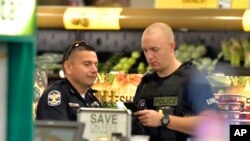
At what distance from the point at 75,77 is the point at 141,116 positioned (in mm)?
599

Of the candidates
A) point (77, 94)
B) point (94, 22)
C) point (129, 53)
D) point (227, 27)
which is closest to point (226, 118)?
point (77, 94)

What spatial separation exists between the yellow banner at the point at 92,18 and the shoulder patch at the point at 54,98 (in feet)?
5.98

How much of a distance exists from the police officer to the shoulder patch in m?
0.45

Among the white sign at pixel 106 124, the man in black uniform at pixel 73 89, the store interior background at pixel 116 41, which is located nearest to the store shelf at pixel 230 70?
the store interior background at pixel 116 41

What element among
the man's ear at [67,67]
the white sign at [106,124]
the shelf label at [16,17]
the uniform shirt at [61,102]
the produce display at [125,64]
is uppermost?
the produce display at [125,64]

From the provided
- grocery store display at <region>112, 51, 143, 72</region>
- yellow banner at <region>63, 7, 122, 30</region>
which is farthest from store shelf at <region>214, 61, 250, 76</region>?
yellow banner at <region>63, 7, 122, 30</region>

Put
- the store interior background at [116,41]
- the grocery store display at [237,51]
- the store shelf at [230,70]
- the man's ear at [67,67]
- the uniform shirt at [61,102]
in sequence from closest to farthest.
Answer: the uniform shirt at [61,102] → the man's ear at [67,67] → the store shelf at [230,70] → the grocery store display at [237,51] → the store interior background at [116,41]

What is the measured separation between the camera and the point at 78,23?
225 inches

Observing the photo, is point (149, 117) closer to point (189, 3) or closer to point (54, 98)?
point (54, 98)

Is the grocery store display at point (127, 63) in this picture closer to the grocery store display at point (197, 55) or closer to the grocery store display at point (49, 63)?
the grocery store display at point (197, 55)

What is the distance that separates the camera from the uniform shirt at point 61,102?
3.68 metres

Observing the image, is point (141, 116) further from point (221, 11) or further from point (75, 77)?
point (221, 11)

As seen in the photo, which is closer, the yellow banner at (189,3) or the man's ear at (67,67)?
the man's ear at (67,67)

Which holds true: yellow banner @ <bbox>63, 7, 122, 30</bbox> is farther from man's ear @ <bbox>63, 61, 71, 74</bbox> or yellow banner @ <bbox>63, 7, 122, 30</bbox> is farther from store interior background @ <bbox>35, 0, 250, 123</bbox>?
man's ear @ <bbox>63, 61, 71, 74</bbox>
